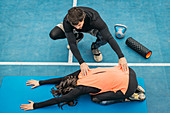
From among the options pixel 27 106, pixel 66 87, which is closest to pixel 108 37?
pixel 66 87

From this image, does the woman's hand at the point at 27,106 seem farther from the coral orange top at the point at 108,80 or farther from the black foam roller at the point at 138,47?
the black foam roller at the point at 138,47

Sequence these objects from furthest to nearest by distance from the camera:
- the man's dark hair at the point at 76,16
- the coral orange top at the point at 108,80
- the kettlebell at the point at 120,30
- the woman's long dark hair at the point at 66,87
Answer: the kettlebell at the point at 120,30 < the woman's long dark hair at the point at 66,87 < the coral orange top at the point at 108,80 < the man's dark hair at the point at 76,16

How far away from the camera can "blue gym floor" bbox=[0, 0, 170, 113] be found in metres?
3.07

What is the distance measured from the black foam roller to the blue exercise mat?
0.63 meters

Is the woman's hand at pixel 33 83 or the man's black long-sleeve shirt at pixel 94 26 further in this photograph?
the woman's hand at pixel 33 83

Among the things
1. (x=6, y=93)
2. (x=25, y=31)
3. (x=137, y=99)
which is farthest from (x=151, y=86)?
(x=25, y=31)

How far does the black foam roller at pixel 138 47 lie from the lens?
3.10 metres

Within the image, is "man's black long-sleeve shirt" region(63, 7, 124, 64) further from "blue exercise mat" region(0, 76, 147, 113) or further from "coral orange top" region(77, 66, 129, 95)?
"blue exercise mat" region(0, 76, 147, 113)

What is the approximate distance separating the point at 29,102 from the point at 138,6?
269cm

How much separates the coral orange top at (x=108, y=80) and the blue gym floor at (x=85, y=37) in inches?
32.9

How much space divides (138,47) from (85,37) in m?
0.93

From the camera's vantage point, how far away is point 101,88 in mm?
2279

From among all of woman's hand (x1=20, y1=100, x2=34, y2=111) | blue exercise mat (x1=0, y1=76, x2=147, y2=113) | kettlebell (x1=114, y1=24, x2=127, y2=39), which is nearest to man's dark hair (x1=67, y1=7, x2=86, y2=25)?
blue exercise mat (x1=0, y1=76, x2=147, y2=113)

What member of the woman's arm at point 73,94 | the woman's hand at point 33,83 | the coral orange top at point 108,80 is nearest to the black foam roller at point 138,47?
the coral orange top at point 108,80
